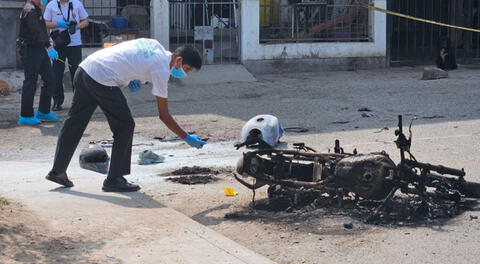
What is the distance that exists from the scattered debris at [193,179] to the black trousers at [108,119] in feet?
2.96

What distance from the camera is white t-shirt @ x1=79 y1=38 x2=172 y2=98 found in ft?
22.5

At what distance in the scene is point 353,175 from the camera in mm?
6223

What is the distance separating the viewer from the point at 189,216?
22.1ft

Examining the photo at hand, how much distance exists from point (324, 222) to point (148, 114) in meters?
6.78

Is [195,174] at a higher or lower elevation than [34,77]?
lower

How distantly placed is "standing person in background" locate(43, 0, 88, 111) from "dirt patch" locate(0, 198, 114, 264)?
22.8ft

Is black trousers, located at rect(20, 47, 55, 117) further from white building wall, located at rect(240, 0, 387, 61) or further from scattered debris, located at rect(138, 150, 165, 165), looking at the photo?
white building wall, located at rect(240, 0, 387, 61)

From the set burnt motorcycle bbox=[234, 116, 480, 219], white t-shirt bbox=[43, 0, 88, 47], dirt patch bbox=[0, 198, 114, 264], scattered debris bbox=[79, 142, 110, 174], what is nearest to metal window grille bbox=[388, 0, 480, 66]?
white t-shirt bbox=[43, 0, 88, 47]

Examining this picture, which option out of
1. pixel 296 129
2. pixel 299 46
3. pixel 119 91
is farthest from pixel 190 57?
pixel 299 46

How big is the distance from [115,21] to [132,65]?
10660 mm

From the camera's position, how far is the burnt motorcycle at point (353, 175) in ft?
20.4

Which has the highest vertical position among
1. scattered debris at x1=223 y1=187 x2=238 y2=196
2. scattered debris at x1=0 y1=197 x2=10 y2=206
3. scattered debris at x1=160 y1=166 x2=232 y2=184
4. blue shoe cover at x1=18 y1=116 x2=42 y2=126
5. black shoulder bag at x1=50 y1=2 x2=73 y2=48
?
black shoulder bag at x1=50 y1=2 x2=73 y2=48

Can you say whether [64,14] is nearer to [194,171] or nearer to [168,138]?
[168,138]

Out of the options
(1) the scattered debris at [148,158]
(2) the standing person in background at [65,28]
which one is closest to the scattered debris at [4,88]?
(2) the standing person in background at [65,28]
